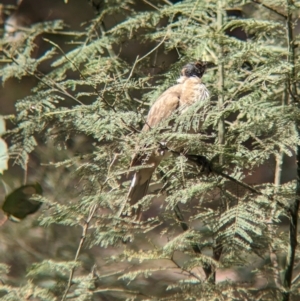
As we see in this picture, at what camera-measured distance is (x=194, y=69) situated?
2.94 metres

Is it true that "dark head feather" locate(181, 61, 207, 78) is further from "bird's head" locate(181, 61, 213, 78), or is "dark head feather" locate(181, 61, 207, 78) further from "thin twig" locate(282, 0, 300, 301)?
"thin twig" locate(282, 0, 300, 301)

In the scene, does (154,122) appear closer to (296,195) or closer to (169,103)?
(169,103)

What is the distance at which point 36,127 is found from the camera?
2521 mm

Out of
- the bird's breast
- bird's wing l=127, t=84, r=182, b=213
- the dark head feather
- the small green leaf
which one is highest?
the dark head feather

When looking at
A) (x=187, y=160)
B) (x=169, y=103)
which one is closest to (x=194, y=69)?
(x=169, y=103)

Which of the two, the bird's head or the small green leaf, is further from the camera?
the small green leaf

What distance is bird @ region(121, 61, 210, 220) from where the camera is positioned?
2.64 metres

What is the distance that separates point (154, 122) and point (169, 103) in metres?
0.11

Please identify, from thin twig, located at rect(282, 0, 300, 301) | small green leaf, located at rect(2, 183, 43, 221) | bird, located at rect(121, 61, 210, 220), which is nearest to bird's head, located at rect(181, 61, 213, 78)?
bird, located at rect(121, 61, 210, 220)

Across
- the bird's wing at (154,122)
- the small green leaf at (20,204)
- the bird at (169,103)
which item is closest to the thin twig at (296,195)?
the bird at (169,103)

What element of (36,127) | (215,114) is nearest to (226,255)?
(215,114)

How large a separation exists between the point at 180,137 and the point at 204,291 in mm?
667

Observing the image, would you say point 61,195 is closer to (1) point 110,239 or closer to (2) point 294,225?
(1) point 110,239

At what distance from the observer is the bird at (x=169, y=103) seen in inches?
104
